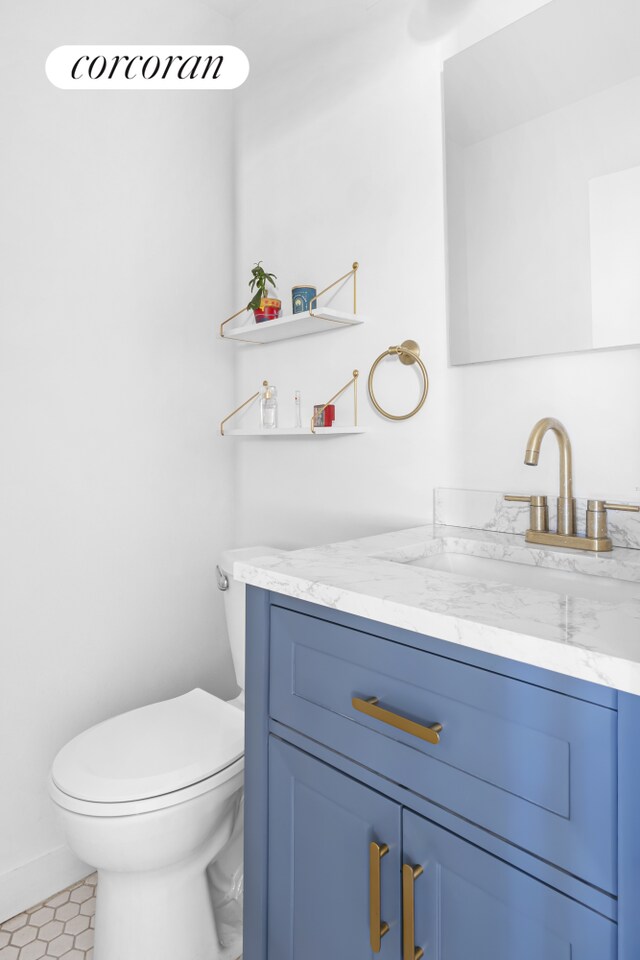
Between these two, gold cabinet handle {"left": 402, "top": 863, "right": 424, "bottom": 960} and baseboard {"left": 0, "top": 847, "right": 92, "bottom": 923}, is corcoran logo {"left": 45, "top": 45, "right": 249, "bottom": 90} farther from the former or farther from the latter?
baseboard {"left": 0, "top": 847, "right": 92, "bottom": 923}

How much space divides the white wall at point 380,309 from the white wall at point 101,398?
0.19 metres

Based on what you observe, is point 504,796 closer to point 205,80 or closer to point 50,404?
point 50,404

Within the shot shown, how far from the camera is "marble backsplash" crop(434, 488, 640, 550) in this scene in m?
1.18

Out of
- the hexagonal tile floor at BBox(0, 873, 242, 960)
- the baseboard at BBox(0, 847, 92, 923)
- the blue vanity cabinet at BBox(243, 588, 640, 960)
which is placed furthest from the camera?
the baseboard at BBox(0, 847, 92, 923)

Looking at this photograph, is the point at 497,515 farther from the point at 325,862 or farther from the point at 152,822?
the point at 152,822

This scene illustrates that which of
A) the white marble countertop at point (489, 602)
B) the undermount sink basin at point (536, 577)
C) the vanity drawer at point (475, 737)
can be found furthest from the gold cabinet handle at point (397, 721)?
the undermount sink basin at point (536, 577)

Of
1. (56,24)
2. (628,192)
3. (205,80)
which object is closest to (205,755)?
(628,192)

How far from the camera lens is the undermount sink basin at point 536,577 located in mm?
1056

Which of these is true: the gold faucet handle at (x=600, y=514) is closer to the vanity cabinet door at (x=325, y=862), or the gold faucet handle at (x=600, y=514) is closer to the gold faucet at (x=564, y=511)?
the gold faucet at (x=564, y=511)

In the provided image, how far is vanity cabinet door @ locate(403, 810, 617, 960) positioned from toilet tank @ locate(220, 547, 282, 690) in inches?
35.5

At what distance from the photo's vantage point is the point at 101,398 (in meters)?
1.77

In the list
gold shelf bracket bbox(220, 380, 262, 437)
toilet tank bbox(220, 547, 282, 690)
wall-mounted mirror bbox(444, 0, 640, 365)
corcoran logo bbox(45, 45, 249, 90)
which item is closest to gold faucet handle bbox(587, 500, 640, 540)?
wall-mounted mirror bbox(444, 0, 640, 365)

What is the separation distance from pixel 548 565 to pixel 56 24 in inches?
75.1

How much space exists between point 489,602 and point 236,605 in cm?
101
